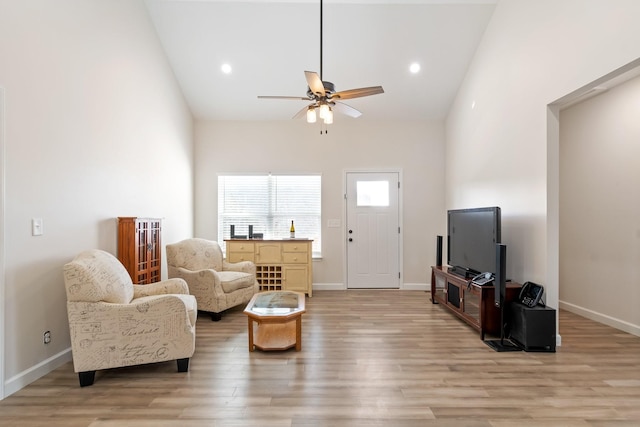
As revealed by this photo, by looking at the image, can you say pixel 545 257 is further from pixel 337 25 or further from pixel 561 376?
pixel 337 25

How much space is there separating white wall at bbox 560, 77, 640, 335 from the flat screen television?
4.75ft

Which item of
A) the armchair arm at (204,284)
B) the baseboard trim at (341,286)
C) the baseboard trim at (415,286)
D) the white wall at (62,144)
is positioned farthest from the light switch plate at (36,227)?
the baseboard trim at (415,286)

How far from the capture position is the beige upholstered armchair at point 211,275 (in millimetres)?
3959

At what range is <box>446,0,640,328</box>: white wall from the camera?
8.37 ft

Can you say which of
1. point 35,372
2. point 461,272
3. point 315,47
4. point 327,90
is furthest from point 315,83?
point 35,372

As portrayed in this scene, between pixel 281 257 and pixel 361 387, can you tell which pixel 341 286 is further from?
Result: pixel 361 387

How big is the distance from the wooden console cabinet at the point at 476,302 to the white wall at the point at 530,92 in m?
0.43

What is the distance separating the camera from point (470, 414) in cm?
204

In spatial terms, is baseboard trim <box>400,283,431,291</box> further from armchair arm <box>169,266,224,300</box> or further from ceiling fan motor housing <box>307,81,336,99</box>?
ceiling fan motor housing <box>307,81,336,99</box>

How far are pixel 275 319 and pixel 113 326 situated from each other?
1.26 m

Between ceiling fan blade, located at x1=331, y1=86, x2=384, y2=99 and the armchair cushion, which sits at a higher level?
ceiling fan blade, located at x1=331, y1=86, x2=384, y2=99

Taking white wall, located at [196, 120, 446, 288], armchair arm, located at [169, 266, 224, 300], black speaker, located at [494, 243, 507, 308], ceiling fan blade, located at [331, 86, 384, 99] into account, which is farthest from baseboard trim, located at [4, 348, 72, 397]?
black speaker, located at [494, 243, 507, 308]

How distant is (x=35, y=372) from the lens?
2494mm

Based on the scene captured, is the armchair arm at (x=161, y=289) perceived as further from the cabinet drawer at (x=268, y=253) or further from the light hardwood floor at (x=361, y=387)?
the cabinet drawer at (x=268, y=253)
